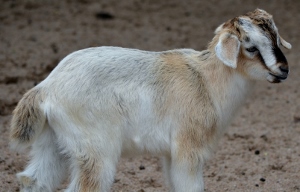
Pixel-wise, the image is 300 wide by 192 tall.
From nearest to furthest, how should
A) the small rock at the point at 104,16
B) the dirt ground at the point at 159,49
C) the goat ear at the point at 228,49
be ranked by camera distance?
the goat ear at the point at 228,49
the dirt ground at the point at 159,49
the small rock at the point at 104,16

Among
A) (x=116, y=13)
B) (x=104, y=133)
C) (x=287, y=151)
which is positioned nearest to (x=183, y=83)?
(x=104, y=133)

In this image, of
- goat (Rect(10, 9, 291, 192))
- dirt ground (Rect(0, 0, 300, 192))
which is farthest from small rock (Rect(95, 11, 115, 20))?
goat (Rect(10, 9, 291, 192))

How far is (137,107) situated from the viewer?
5324 mm

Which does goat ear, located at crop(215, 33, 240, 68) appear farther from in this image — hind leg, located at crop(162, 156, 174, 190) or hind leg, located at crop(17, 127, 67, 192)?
hind leg, located at crop(17, 127, 67, 192)

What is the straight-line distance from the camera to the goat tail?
16.9 feet

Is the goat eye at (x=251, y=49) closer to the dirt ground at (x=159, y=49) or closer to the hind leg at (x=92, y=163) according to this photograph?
the hind leg at (x=92, y=163)

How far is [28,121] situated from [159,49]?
17.3 ft

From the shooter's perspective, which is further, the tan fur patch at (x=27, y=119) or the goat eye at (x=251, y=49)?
the goat eye at (x=251, y=49)

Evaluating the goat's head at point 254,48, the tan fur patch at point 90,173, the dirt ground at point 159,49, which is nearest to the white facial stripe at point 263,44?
the goat's head at point 254,48

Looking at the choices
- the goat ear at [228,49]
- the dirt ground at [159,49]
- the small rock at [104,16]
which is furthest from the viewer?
the small rock at [104,16]

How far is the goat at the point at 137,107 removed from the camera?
5137mm

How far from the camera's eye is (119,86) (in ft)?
17.4

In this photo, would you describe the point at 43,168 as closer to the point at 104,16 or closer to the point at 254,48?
the point at 254,48

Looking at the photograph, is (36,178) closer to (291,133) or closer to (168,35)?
(291,133)
